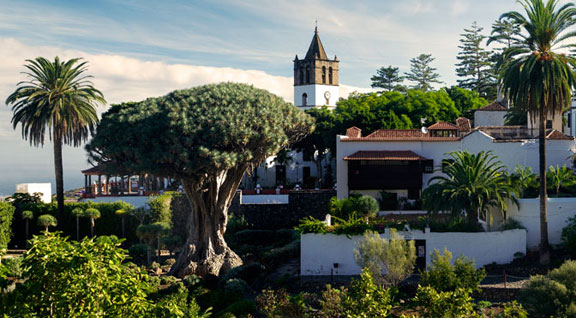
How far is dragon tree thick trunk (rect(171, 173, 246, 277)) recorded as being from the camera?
33188 mm

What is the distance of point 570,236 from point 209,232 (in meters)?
19.9

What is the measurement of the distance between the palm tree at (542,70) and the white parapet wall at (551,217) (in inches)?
72.2

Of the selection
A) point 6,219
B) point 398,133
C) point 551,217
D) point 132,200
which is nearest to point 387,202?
point 398,133

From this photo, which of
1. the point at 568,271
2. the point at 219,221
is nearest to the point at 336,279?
the point at 219,221

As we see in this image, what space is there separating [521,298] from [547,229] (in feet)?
33.7

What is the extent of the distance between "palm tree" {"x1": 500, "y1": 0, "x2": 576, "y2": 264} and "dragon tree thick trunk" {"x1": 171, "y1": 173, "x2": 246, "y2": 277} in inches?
630

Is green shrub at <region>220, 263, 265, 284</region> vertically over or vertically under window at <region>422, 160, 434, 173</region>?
under

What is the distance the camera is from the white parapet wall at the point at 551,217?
1228 inches

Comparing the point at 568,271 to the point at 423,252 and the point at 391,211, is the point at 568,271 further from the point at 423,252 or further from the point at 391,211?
the point at 391,211

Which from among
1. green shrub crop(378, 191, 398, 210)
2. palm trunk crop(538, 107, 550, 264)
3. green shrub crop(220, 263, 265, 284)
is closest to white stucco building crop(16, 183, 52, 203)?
green shrub crop(220, 263, 265, 284)

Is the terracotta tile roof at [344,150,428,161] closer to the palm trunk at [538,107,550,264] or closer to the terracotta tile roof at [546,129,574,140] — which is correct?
the terracotta tile roof at [546,129,574,140]

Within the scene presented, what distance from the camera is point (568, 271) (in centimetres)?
2119

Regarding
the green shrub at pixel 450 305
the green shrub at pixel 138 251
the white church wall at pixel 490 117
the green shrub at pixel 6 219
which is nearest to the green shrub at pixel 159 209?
the green shrub at pixel 138 251

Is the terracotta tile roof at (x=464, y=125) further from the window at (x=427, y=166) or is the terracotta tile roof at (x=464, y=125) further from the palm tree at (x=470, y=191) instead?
the palm tree at (x=470, y=191)
